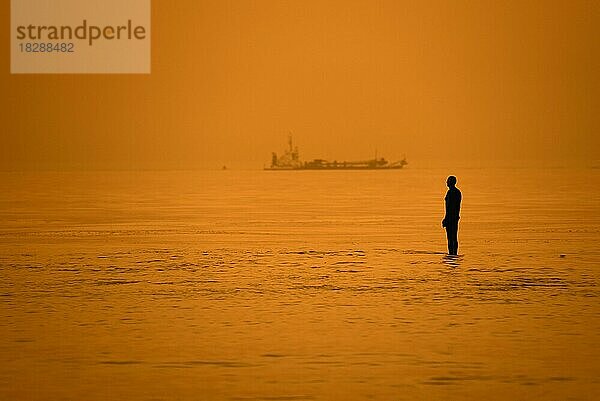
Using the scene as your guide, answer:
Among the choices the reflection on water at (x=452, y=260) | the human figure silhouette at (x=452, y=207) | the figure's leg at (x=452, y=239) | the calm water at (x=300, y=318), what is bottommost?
the calm water at (x=300, y=318)

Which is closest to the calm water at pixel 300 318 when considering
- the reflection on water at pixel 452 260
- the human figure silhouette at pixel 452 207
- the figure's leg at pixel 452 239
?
A: the reflection on water at pixel 452 260

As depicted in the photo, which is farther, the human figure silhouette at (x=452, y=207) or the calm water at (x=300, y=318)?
the human figure silhouette at (x=452, y=207)

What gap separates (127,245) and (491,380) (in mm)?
19532

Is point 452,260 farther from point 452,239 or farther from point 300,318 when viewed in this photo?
point 300,318

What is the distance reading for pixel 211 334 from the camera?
1551 centimetres

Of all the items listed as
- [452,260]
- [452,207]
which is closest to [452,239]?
[452,260]

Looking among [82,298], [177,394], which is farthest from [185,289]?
[177,394]

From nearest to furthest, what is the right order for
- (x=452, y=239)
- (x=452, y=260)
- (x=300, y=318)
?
(x=300, y=318) → (x=452, y=260) → (x=452, y=239)

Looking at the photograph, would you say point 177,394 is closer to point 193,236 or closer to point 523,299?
point 523,299

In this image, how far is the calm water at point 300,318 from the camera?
40.8ft

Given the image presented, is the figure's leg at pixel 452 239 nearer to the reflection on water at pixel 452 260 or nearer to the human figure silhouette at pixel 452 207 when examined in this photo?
the human figure silhouette at pixel 452 207

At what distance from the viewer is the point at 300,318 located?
16.8 m

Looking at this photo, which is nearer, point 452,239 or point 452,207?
point 452,207

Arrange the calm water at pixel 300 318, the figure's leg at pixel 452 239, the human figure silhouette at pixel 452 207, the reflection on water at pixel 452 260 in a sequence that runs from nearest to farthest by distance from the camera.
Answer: the calm water at pixel 300 318 < the reflection on water at pixel 452 260 < the human figure silhouette at pixel 452 207 < the figure's leg at pixel 452 239
